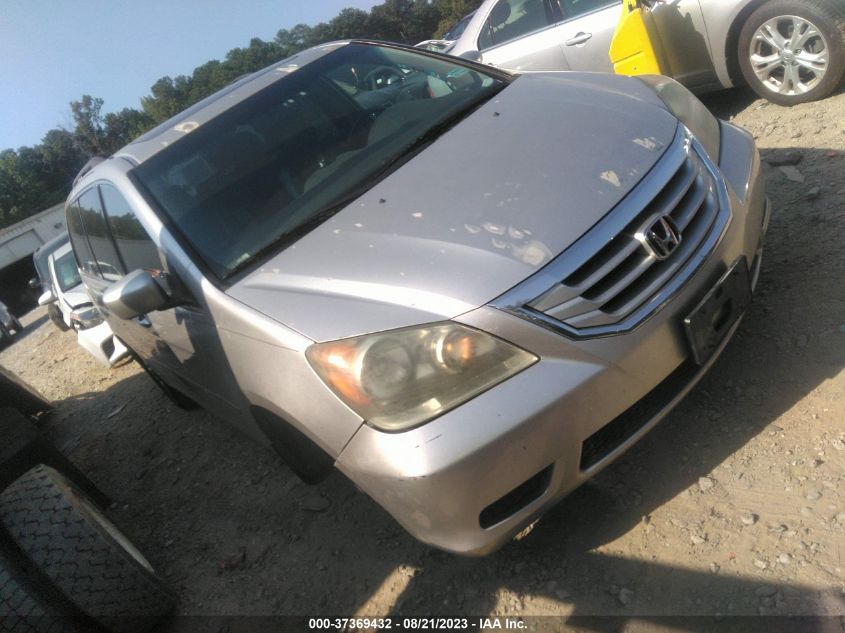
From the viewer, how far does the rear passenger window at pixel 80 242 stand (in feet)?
13.7

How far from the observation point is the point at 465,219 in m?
2.13

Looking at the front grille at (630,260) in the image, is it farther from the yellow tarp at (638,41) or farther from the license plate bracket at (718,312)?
the yellow tarp at (638,41)

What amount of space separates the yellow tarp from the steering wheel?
91.7 inches

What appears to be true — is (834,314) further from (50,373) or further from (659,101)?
(50,373)

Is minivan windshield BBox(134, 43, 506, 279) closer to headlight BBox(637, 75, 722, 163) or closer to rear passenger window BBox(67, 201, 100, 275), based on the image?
headlight BBox(637, 75, 722, 163)

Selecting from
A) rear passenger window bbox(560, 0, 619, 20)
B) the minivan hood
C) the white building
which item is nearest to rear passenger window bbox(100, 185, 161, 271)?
the minivan hood

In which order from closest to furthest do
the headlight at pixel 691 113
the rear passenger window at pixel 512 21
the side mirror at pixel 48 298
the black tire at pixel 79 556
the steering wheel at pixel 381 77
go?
1. the black tire at pixel 79 556
2. the headlight at pixel 691 113
3. the steering wheel at pixel 381 77
4. the rear passenger window at pixel 512 21
5. the side mirror at pixel 48 298

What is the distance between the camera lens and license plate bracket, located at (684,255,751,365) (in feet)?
6.68

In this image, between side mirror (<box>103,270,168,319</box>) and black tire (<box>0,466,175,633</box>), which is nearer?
black tire (<box>0,466,175,633</box>)

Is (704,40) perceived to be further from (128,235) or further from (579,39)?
(128,235)

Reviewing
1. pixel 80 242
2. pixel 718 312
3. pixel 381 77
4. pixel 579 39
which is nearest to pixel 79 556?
pixel 718 312

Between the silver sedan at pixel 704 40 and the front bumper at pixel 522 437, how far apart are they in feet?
7.80

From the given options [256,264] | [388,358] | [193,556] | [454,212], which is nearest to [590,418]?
[388,358]

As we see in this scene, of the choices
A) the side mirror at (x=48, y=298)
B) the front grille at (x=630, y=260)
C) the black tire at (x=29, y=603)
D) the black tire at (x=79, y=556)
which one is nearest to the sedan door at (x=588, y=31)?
the front grille at (x=630, y=260)
